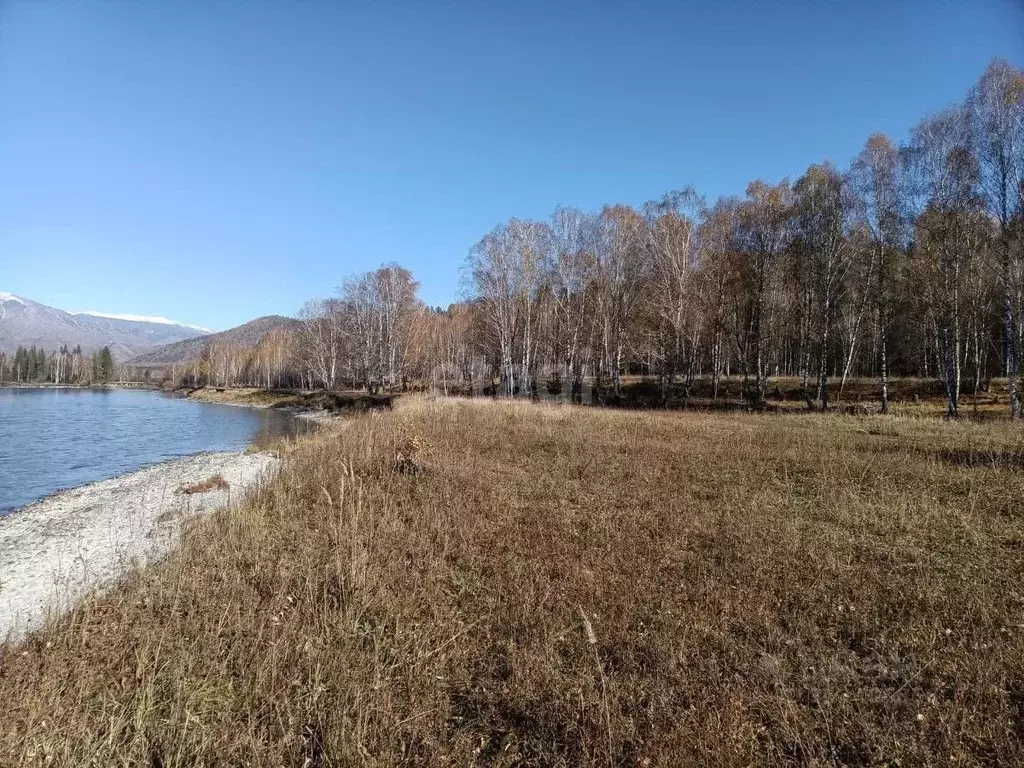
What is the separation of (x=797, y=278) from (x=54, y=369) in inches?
7315

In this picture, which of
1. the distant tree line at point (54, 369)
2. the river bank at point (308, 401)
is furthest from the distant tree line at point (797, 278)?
the distant tree line at point (54, 369)

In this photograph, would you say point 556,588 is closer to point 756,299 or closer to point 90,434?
point 756,299

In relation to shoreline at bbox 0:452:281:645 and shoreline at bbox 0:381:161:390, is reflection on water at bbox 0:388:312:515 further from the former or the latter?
shoreline at bbox 0:381:161:390

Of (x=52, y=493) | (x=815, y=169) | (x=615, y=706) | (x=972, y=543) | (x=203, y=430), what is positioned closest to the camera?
(x=615, y=706)

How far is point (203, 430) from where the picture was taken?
3559cm

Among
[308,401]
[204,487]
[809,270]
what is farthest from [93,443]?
[809,270]

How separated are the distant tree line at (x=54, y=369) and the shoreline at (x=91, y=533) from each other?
15251 centimetres

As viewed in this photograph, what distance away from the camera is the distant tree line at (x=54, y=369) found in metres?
132

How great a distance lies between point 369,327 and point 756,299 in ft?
118

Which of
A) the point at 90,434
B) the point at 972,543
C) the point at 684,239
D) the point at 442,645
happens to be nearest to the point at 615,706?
the point at 442,645

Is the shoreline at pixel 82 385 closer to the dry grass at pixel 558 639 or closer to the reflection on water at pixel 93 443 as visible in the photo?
the reflection on water at pixel 93 443

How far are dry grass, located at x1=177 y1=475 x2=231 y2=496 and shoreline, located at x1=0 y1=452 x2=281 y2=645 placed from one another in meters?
0.11

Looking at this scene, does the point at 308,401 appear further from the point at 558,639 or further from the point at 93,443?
the point at 558,639

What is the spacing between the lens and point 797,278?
30047 mm
